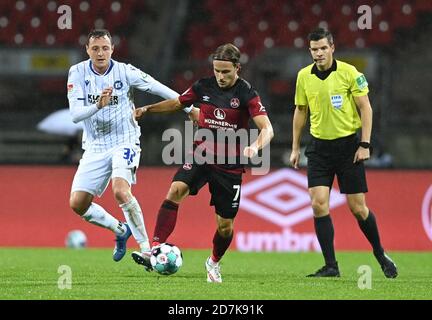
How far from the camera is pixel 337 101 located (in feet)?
29.7

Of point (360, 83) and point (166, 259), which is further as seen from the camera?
point (360, 83)

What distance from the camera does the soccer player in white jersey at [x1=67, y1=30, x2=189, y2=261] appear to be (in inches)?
355

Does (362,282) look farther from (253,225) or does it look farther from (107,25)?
(107,25)

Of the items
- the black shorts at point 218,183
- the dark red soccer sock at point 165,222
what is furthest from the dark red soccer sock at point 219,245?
the dark red soccer sock at point 165,222

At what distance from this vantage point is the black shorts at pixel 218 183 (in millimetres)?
8562

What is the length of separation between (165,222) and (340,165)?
1612 millimetres

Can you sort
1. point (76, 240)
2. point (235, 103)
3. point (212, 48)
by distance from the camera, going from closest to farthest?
point (235, 103) → point (76, 240) → point (212, 48)

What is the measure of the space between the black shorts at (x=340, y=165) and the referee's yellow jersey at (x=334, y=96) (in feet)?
0.23

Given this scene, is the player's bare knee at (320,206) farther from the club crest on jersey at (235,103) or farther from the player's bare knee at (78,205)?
the player's bare knee at (78,205)

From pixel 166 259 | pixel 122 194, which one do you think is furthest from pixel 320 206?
pixel 122 194

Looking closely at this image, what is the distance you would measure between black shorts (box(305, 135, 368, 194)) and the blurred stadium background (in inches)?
184

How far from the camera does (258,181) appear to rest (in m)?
13.7

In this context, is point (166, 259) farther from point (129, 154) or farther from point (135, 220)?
point (129, 154)
